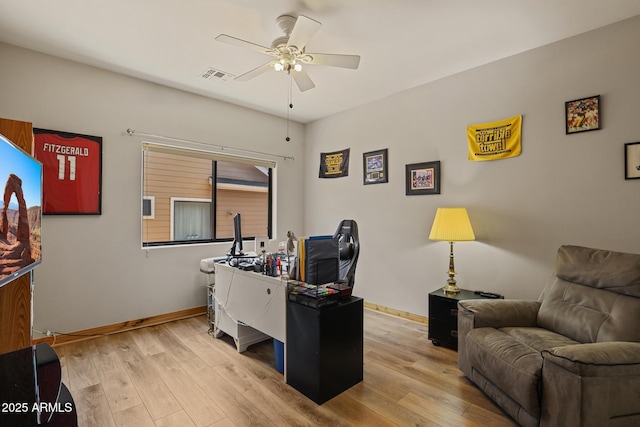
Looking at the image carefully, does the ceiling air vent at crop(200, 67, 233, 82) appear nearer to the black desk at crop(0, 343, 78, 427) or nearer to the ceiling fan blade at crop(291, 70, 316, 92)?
the ceiling fan blade at crop(291, 70, 316, 92)

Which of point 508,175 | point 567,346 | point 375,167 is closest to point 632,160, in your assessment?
point 508,175

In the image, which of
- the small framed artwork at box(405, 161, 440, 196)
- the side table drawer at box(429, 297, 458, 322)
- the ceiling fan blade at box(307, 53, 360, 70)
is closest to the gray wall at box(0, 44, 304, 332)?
the ceiling fan blade at box(307, 53, 360, 70)

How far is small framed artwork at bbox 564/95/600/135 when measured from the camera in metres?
2.52

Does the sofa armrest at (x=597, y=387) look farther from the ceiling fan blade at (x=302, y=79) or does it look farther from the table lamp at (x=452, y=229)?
the ceiling fan blade at (x=302, y=79)

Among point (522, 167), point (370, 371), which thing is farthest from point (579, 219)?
point (370, 371)

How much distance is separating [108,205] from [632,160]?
4.88m

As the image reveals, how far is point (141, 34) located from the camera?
264 cm

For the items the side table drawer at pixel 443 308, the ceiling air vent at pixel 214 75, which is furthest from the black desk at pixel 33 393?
the ceiling air vent at pixel 214 75

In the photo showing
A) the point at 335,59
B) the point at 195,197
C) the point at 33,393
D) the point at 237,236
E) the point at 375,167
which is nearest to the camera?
the point at 33,393

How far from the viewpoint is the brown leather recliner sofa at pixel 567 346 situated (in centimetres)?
152

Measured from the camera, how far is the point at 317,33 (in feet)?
8.61

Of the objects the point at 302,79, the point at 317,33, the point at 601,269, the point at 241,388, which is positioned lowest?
the point at 241,388

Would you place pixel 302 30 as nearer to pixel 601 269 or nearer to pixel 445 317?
pixel 601 269

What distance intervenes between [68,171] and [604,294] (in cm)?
469
